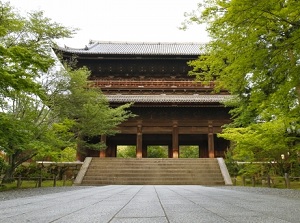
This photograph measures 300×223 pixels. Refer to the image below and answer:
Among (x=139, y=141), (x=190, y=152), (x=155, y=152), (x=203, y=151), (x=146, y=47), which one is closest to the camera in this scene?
(x=139, y=141)

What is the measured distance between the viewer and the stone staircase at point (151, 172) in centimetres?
1318

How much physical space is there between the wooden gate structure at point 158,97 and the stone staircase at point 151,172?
8.88 feet

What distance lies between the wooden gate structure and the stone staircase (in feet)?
8.88

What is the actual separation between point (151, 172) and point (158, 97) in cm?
693

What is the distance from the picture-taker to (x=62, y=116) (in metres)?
12.3

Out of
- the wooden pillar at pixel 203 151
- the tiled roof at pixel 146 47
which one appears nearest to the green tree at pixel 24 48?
the tiled roof at pixel 146 47

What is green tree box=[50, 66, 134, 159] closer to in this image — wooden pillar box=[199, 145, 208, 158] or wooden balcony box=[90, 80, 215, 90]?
wooden balcony box=[90, 80, 215, 90]

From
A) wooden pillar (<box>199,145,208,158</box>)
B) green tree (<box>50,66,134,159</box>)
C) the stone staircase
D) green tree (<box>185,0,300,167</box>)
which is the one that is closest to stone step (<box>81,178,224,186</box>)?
the stone staircase

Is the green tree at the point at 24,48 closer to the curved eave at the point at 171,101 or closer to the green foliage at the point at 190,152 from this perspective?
the curved eave at the point at 171,101

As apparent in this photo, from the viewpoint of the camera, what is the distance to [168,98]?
18.8m

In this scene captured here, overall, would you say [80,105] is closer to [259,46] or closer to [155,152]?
[259,46]

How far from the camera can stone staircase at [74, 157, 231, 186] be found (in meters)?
13.2

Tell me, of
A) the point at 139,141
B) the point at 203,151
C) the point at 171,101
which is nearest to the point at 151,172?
the point at 139,141

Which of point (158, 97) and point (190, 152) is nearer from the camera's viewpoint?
point (158, 97)
